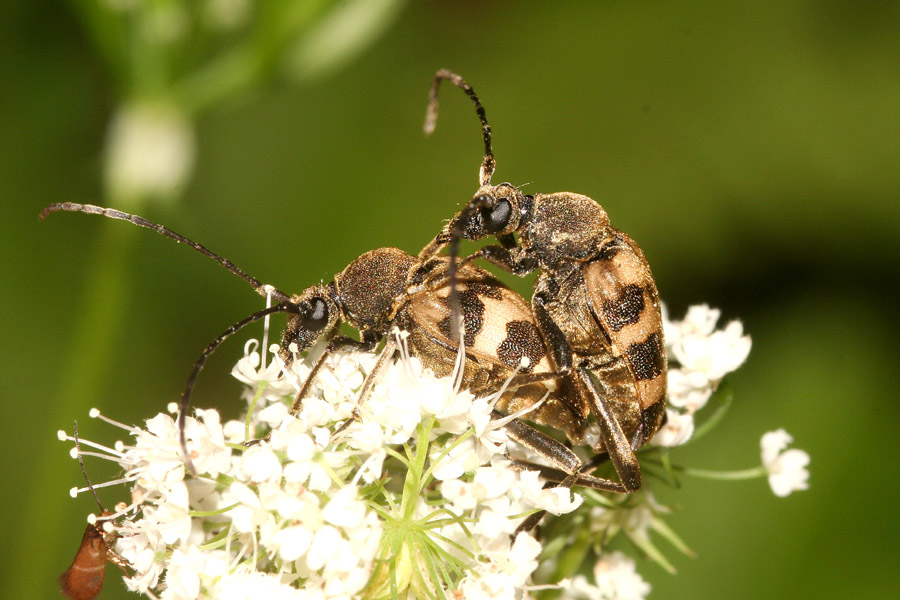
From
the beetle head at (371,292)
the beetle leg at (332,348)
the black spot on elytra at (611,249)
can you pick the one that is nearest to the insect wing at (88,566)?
the beetle leg at (332,348)

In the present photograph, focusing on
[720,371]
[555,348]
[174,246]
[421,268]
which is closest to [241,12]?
[174,246]

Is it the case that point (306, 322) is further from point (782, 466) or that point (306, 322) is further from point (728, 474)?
point (782, 466)

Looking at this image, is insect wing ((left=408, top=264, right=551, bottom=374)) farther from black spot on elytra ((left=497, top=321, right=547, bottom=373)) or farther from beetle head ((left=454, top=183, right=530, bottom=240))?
beetle head ((left=454, top=183, right=530, bottom=240))

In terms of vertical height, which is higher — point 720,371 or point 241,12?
point 241,12

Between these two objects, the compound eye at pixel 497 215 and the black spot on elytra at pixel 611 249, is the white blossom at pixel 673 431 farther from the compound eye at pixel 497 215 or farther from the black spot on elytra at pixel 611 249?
the compound eye at pixel 497 215

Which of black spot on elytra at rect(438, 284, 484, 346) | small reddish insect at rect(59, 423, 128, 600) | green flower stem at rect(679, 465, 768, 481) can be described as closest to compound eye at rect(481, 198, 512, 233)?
black spot on elytra at rect(438, 284, 484, 346)

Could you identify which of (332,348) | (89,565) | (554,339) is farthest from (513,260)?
(89,565)

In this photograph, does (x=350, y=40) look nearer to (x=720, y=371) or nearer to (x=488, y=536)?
(x=720, y=371)
